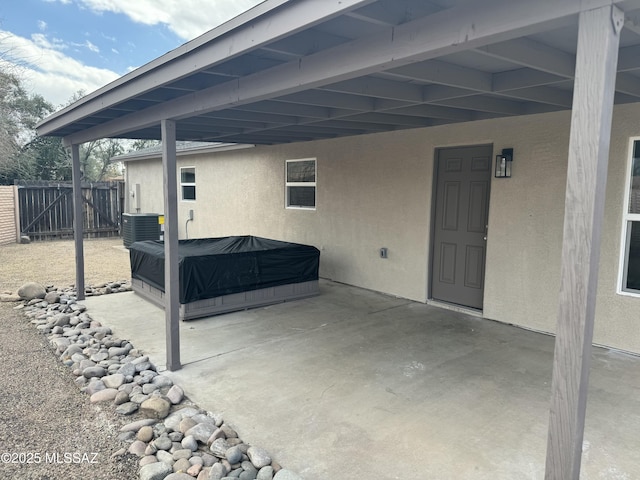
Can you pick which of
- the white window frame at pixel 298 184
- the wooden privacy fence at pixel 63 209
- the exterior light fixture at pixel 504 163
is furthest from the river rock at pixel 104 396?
the wooden privacy fence at pixel 63 209

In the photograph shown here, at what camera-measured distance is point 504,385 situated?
365 cm

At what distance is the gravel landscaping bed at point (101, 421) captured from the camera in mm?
2596

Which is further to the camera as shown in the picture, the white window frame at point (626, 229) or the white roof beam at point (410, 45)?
the white window frame at point (626, 229)

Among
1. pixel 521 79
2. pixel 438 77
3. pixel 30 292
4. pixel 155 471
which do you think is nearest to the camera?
pixel 155 471

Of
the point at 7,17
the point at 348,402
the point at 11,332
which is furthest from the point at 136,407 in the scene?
the point at 7,17

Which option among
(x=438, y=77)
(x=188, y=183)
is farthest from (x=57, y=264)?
(x=438, y=77)

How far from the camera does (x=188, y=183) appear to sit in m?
11.6

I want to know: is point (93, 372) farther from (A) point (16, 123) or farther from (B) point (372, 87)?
(A) point (16, 123)

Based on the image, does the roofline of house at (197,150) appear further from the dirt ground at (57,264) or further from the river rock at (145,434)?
the river rock at (145,434)

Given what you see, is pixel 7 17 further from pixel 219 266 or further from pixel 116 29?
pixel 116 29

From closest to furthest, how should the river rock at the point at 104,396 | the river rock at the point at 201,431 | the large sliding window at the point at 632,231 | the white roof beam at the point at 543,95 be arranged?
the river rock at the point at 201,431
the river rock at the point at 104,396
the white roof beam at the point at 543,95
the large sliding window at the point at 632,231

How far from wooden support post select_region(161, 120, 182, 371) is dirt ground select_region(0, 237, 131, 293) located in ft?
14.2

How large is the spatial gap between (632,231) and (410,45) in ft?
11.5

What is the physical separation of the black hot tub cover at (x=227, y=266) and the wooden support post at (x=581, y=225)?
432 centimetres
